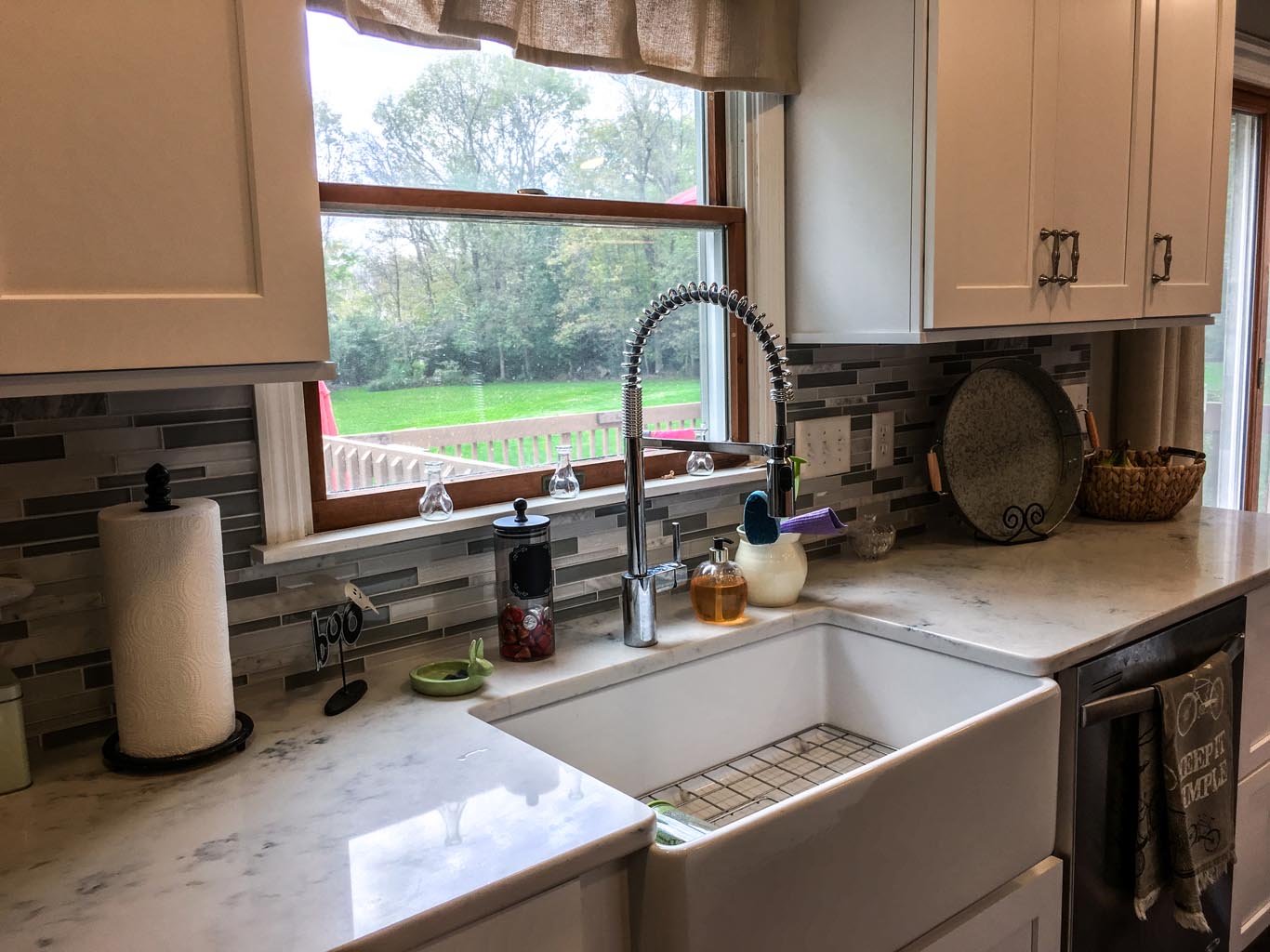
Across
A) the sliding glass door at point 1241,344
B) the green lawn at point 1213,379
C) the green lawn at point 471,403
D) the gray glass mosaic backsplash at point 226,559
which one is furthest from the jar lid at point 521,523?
the green lawn at point 1213,379

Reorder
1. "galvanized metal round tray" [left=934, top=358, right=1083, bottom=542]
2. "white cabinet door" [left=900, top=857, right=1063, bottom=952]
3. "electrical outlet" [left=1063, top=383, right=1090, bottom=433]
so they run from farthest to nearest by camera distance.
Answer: "electrical outlet" [left=1063, top=383, right=1090, bottom=433] → "galvanized metal round tray" [left=934, top=358, right=1083, bottom=542] → "white cabinet door" [left=900, top=857, right=1063, bottom=952]

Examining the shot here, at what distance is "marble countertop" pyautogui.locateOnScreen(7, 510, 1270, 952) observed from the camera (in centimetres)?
90

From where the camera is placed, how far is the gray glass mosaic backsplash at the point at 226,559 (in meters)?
1.24

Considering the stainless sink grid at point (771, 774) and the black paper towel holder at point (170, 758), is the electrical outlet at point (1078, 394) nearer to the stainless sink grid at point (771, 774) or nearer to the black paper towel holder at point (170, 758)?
the stainless sink grid at point (771, 774)

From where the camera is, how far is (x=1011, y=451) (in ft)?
7.77

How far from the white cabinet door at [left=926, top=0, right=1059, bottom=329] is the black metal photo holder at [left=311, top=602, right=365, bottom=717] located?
1129 millimetres

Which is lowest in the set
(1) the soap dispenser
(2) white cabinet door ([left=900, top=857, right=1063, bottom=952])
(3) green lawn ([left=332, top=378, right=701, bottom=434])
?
(2) white cabinet door ([left=900, top=857, right=1063, bottom=952])

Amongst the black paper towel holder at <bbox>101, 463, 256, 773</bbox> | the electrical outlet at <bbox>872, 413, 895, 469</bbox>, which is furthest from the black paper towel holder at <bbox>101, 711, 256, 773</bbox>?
the electrical outlet at <bbox>872, 413, 895, 469</bbox>

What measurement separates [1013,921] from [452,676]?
88cm

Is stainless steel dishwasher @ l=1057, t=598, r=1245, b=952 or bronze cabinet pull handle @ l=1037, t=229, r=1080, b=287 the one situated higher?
bronze cabinet pull handle @ l=1037, t=229, r=1080, b=287

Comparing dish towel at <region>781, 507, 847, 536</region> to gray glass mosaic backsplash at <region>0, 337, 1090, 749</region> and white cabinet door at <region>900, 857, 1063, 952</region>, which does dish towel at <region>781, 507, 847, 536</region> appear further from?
white cabinet door at <region>900, 857, 1063, 952</region>

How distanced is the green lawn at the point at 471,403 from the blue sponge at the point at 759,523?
339 millimetres

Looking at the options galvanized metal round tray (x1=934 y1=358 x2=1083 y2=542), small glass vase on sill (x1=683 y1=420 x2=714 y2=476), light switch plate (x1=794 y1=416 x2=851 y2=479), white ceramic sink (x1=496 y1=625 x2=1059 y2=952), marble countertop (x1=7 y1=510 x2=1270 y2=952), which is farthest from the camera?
galvanized metal round tray (x1=934 y1=358 x2=1083 y2=542)

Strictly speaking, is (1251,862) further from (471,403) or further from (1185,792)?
(471,403)
